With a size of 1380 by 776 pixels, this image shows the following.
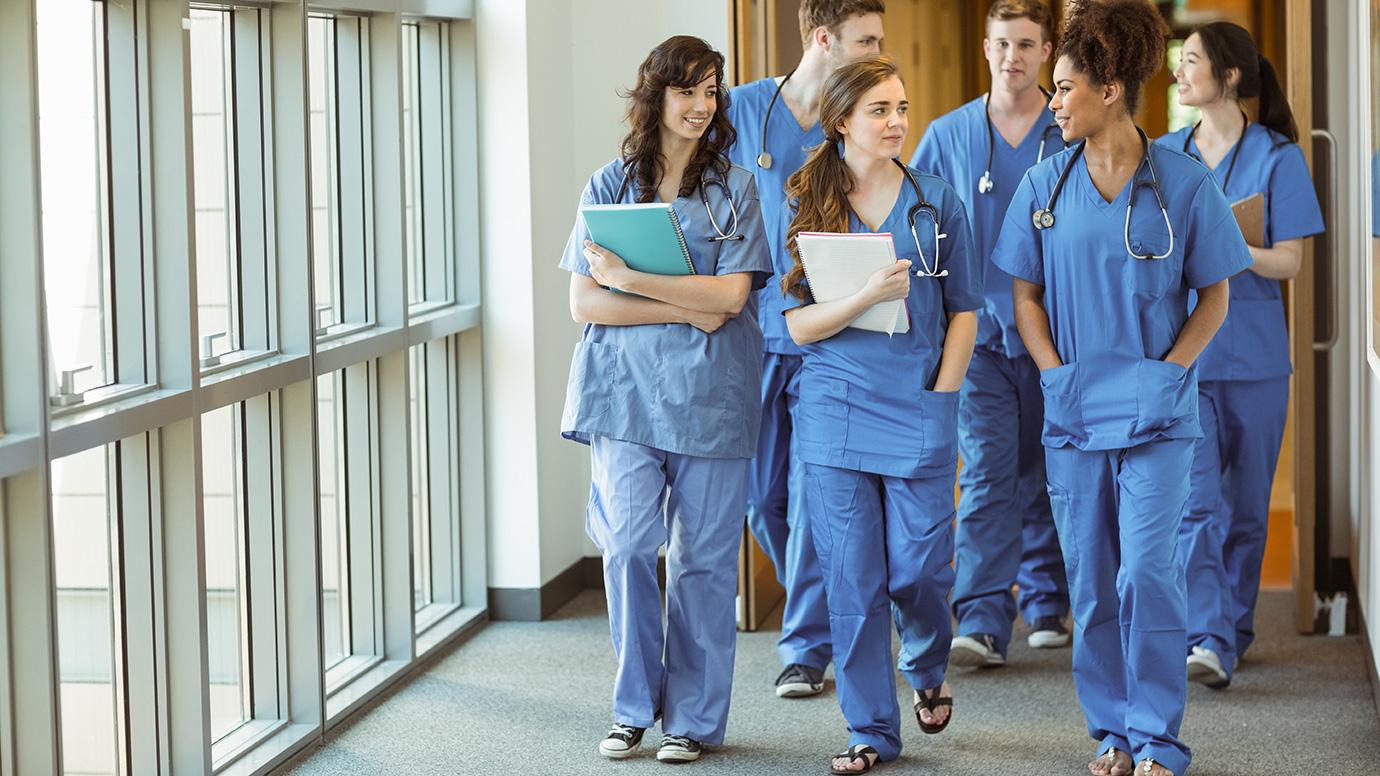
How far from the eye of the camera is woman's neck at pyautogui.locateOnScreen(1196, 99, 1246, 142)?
378 centimetres

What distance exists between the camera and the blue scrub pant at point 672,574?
3230mm

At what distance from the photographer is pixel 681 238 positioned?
10.0ft

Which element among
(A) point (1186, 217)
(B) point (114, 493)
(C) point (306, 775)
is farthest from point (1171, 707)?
(B) point (114, 493)

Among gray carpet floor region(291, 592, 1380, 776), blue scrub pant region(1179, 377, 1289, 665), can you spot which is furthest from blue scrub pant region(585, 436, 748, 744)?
blue scrub pant region(1179, 377, 1289, 665)


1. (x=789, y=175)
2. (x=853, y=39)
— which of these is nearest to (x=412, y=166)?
(x=789, y=175)

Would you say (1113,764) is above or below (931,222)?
below

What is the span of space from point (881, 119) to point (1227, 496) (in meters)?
1.45

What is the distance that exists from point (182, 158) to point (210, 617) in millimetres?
956

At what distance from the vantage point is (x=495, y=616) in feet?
14.9

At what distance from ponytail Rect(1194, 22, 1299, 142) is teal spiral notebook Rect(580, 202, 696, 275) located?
1.42 metres

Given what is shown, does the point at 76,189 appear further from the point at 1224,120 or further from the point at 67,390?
the point at 1224,120

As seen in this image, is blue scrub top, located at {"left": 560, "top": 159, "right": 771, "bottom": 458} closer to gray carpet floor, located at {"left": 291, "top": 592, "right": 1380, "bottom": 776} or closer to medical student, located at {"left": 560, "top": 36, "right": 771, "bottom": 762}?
medical student, located at {"left": 560, "top": 36, "right": 771, "bottom": 762}

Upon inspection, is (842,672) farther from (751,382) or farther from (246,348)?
(246,348)

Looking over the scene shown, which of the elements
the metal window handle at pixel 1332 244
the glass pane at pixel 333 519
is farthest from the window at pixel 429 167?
the metal window handle at pixel 1332 244
